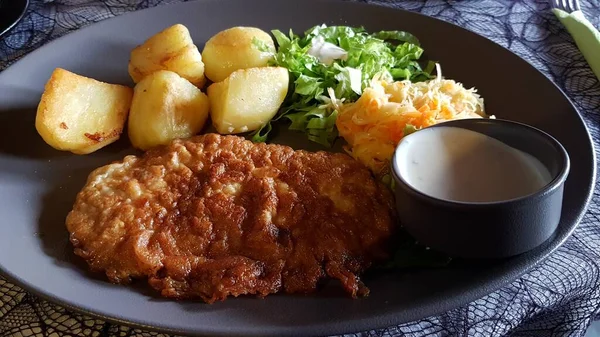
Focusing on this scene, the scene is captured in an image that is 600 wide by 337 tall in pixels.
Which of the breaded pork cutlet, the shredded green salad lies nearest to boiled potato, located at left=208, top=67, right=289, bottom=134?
the shredded green salad

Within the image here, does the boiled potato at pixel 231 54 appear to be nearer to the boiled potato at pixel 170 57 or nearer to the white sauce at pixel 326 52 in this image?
the boiled potato at pixel 170 57

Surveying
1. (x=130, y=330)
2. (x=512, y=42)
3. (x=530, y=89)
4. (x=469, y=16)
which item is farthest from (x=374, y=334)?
(x=469, y=16)

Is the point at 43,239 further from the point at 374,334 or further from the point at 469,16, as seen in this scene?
the point at 469,16

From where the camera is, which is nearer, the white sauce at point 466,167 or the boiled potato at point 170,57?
the white sauce at point 466,167

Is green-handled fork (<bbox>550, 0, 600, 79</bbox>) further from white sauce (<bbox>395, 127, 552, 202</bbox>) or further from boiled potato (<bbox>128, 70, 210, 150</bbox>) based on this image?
boiled potato (<bbox>128, 70, 210, 150</bbox>)

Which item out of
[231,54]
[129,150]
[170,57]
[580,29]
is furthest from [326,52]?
[580,29]

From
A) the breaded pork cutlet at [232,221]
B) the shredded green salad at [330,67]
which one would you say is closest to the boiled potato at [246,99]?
the shredded green salad at [330,67]
